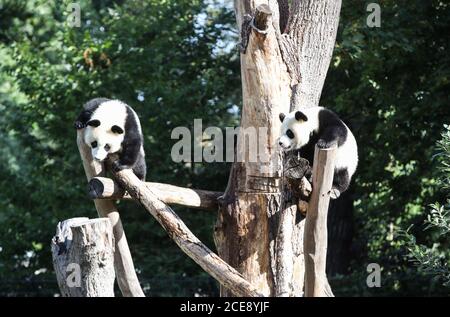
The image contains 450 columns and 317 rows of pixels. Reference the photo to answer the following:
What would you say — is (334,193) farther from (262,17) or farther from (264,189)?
(262,17)

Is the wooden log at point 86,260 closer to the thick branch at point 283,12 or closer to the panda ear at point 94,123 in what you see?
the panda ear at point 94,123

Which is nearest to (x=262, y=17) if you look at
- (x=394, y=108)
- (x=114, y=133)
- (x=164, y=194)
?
(x=164, y=194)

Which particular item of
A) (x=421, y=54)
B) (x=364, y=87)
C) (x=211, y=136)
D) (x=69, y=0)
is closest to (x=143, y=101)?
(x=211, y=136)

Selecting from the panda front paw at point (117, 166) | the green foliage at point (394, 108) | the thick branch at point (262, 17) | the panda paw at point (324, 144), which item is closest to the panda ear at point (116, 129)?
the panda front paw at point (117, 166)

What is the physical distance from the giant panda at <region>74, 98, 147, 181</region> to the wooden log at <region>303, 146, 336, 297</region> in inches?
87.2

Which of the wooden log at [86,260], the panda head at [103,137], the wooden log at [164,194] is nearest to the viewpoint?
the wooden log at [86,260]

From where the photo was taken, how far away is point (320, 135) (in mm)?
7441

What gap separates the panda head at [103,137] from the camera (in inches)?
311

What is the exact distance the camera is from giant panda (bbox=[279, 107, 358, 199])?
7.27m

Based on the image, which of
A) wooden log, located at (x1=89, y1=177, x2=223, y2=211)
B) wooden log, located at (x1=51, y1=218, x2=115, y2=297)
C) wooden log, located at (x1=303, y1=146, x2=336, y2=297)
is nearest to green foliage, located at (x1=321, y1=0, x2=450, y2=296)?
wooden log, located at (x1=89, y1=177, x2=223, y2=211)

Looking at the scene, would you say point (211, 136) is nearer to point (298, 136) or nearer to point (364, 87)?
point (364, 87)

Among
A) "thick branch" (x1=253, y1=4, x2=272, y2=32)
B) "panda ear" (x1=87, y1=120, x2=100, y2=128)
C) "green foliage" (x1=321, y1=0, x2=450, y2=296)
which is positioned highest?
"thick branch" (x1=253, y1=4, x2=272, y2=32)

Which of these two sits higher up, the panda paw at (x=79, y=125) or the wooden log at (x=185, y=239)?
the panda paw at (x=79, y=125)

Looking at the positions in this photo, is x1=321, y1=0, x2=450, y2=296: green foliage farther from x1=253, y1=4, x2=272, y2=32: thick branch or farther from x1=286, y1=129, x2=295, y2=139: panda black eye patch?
x1=286, y1=129, x2=295, y2=139: panda black eye patch
